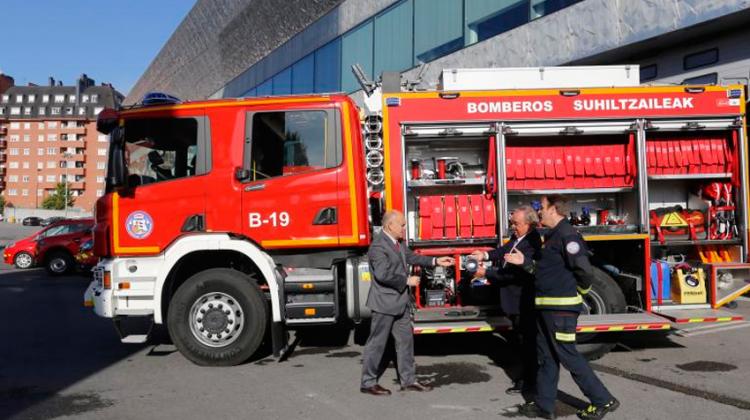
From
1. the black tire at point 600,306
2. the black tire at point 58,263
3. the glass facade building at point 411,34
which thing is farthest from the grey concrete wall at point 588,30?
the black tire at point 58,263

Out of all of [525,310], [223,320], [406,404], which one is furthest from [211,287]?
[525,310]

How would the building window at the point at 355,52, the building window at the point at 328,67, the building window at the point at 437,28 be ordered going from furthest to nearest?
1. the building window at the point at 328,67
2. the building window at the point at 355,52
3. the building window at the point at 437,28

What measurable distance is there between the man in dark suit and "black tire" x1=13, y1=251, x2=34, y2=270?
1801cm

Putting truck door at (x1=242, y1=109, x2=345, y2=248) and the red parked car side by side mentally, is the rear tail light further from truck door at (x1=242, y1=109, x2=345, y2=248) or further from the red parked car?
the red parked car

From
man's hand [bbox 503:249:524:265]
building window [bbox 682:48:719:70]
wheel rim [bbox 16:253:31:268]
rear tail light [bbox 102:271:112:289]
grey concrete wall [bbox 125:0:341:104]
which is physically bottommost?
wheel rim [bbox 16:253:31:268]

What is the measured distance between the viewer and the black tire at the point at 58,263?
56.5 ft

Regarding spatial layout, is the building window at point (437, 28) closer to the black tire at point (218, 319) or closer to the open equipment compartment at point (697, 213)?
the open equipment compartment at point (697, 213)

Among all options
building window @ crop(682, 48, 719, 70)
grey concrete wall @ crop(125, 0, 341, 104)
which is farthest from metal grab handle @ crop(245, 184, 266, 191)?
grey concrete wall @ crop(125, 0, 341, 104)

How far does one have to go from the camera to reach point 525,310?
5.07 meters

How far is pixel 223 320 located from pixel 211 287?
1.19 ft

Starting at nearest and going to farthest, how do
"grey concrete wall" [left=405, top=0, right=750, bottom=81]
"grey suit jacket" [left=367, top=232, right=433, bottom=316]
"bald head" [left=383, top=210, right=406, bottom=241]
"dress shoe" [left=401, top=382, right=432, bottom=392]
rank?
1. "grey suit jacket" [left=367, top=232, right=433, bottom=316]
2. "bald head" [left=383, top=210, right=406, bottom=241]
3. "dress shoe" [left=401, top=382, right=432, bottom=392]
4. "grey concrete wall" [left=405, top=0, right=750, bottom=81]

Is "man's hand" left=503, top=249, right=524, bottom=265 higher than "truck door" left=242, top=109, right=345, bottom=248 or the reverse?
the reverse

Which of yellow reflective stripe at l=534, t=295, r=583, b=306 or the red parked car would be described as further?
the red parked car

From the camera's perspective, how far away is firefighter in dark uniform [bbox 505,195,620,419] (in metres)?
4.43
